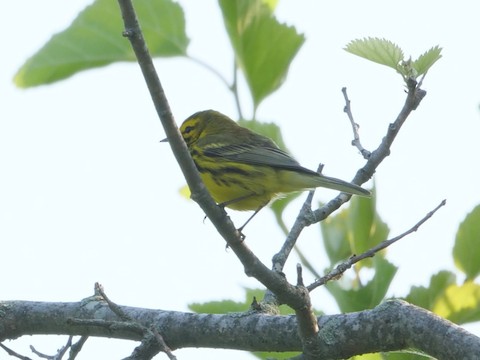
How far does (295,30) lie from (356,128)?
559mm

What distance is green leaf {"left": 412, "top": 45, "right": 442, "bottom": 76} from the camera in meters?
3.68

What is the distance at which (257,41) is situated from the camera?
468 centimetres

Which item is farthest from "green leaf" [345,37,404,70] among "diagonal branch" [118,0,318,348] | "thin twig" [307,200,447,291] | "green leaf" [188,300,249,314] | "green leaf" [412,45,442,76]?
"green leaf" [188,300,249,314]

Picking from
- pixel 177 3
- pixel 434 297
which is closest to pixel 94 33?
pixel 177 3

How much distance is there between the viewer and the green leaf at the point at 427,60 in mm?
3676

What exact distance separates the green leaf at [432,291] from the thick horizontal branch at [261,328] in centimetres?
28

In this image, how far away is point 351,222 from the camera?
426 cm

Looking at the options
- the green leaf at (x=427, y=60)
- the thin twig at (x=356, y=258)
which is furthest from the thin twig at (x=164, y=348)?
the green leaf at (x=427, y=60)

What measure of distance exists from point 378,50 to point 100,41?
1856mm

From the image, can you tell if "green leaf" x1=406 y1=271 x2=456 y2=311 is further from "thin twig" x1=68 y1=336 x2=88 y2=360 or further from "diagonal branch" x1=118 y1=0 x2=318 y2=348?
"thin twig" x1=68 y1=336 x2=88 y2=360

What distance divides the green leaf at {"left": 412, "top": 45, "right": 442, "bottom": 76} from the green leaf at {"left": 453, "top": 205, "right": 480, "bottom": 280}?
1.98 ft

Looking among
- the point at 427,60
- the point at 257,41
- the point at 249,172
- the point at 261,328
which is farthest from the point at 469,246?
the point at 249,172

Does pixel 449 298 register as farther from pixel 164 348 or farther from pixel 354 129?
pixel 354 129

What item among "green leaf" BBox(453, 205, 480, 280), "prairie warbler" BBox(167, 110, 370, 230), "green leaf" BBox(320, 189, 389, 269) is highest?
"prairie warbler" BBox(167, 110, 370, 230)
